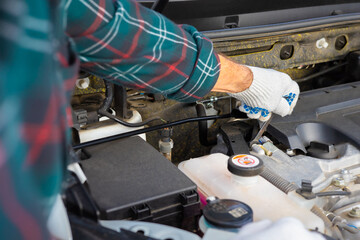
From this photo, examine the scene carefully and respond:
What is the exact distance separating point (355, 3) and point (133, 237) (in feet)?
5.53

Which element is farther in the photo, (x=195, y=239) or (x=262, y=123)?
(x=262, y=123)

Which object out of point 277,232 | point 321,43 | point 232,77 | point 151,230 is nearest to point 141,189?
point 151,230

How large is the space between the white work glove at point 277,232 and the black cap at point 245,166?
376 millimetres

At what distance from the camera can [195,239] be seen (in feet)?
2.93

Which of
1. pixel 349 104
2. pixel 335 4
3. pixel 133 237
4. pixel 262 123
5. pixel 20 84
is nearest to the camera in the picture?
pixel 20 84

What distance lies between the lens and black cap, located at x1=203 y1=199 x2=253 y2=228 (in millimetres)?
892

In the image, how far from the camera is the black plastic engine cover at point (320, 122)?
57.9 inches

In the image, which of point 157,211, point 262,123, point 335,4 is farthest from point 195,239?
point 335,4

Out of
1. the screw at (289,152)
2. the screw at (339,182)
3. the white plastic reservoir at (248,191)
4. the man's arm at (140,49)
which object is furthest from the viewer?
the screw at (289,152)

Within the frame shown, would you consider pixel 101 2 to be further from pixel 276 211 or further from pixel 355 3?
pixel 355 3

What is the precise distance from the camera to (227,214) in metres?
0.93

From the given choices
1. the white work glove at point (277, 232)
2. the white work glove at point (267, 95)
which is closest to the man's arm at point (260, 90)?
the white work glove at point (267, 95)

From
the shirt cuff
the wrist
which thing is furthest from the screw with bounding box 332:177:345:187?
the shirt cuff

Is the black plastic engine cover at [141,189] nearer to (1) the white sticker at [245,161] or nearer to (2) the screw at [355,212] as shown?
(1) the white sticker at [245,161]
